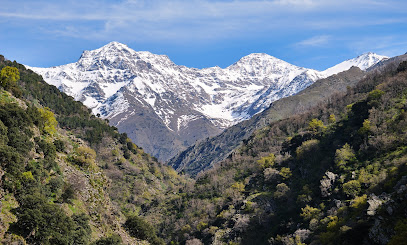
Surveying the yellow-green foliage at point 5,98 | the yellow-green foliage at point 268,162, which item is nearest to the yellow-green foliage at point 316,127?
the yellow-green foliage at point 268,162

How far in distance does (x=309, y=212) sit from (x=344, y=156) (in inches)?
893

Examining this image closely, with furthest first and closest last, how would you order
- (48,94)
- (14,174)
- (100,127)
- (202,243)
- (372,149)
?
(100,127), (48,94), (202,243), (372,149), (14,174)

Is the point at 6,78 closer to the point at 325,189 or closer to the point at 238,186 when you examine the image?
the point at 325,189

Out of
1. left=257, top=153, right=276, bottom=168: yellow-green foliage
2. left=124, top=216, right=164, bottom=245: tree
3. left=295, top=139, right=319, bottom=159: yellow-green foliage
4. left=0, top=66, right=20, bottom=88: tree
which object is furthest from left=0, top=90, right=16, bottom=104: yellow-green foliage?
left=257, top=153, right=276, bottom=168: yellow-green foliage

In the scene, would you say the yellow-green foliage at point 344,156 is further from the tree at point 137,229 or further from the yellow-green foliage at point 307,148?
the tree at point 137,229

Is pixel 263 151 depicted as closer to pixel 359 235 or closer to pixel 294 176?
pixel 294 176

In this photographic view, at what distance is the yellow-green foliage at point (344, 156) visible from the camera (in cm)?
10206

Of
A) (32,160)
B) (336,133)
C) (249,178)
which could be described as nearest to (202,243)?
(249,178)

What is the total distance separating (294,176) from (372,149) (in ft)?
98.9

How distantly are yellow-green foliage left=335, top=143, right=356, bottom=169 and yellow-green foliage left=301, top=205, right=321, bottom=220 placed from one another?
54.9 feet

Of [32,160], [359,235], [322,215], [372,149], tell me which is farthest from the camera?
[372,149]

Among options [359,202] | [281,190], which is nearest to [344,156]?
[281,190]

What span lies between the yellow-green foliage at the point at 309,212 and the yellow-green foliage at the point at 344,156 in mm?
16745

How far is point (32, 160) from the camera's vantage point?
5159 cm
